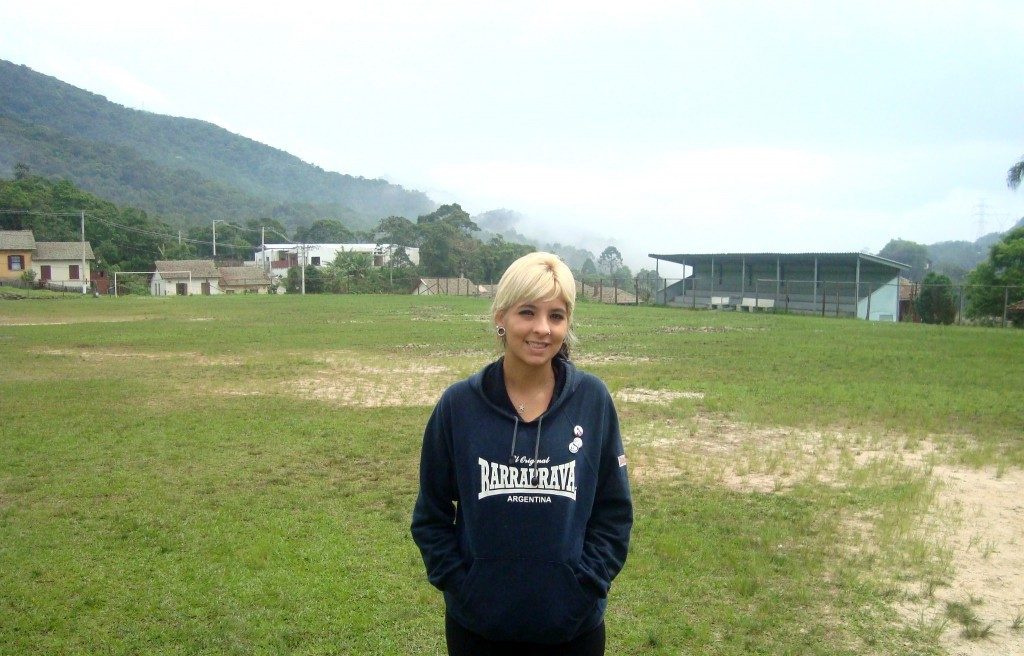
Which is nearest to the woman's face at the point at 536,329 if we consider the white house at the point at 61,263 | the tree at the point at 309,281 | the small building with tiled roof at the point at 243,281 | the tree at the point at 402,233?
the tree at the point at 309,281

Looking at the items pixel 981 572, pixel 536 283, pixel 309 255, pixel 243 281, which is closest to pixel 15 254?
pixel 243 281

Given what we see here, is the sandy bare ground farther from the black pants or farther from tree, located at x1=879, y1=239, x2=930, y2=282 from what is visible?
tree, located at x1=879, y1=239, x2=930, y2=282

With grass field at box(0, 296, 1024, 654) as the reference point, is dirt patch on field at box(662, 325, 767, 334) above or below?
above

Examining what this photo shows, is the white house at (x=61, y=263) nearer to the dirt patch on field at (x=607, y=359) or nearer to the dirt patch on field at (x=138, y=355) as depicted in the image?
the dirt patch on field at (x=138, y=355)

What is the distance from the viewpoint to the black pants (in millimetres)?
2334

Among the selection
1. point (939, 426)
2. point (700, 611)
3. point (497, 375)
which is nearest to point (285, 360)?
point (939, 426)

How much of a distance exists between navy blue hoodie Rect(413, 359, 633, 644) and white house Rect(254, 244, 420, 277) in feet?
263

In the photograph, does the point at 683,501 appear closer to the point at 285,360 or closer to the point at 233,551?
the point at 233,551

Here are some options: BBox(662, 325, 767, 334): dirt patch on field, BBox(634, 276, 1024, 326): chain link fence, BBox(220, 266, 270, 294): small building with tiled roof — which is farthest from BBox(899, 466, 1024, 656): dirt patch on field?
BBox(220, 266, 270, 294): small building with tiled roof

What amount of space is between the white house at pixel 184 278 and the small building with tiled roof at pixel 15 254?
389 inches

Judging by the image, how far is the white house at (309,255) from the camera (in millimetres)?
85500

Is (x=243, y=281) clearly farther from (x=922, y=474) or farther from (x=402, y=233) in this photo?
(x=922, y=474)

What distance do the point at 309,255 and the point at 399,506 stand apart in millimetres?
89374

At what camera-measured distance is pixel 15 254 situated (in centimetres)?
6131
